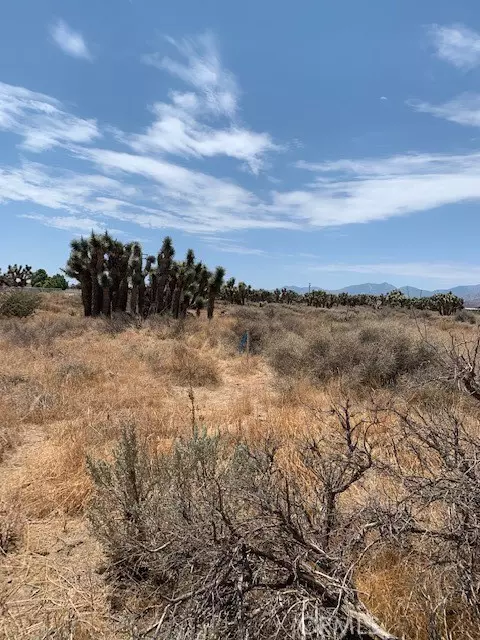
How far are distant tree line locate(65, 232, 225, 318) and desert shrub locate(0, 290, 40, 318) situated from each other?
265 centimetres

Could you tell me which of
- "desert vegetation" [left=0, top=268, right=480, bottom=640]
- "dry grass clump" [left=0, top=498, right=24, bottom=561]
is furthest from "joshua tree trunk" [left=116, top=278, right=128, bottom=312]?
"dry grass clump" [left=0, top=498, right=24, bottom=561]

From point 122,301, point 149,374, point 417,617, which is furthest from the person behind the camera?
point 122,301

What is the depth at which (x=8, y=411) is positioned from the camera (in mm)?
6148

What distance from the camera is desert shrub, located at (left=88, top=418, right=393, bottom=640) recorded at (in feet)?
5.66

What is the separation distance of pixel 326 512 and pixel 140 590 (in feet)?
4.36

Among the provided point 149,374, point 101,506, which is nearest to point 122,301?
point 149,374

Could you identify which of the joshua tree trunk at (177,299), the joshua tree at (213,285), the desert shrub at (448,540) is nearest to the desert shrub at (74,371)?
the desert shrub at (448,540)

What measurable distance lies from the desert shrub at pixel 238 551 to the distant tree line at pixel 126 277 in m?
21.5

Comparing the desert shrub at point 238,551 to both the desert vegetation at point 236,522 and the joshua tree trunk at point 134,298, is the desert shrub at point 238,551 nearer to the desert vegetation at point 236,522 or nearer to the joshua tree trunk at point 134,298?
the desert vegetation at point 236,522

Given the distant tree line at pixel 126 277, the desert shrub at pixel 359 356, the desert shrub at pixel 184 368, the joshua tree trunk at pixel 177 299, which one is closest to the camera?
the desert shrub at pixel 359 356

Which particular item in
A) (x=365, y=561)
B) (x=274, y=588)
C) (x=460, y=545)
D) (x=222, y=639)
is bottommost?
(x=365, y=561)

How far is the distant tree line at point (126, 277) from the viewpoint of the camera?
75.8 ft

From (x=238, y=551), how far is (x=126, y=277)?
935 inches

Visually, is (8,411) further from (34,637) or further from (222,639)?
(222,639)
